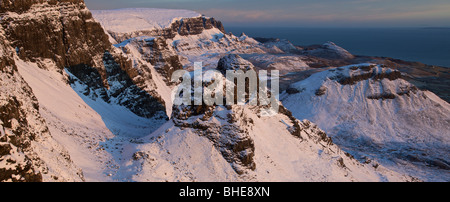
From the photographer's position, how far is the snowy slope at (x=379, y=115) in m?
55.7

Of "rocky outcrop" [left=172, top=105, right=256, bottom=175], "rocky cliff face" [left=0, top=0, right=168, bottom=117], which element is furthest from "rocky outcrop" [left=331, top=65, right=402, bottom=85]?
"rocky outcrop" [left=172, top=105, right=256, bottom=175]

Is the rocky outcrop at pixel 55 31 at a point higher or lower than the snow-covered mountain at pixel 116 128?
higher

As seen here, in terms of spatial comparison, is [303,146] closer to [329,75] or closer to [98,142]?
[98,142]

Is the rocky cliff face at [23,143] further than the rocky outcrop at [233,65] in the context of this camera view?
No

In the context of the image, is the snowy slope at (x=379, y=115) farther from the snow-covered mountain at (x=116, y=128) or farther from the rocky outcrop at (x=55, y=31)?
the rocky outcrop at (x=55, y=31)

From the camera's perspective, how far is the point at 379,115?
71875 millimetres

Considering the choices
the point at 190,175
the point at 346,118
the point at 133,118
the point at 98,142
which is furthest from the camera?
the point at 346,118

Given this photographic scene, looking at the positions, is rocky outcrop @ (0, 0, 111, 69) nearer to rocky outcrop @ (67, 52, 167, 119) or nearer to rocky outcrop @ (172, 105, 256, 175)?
rocky outcrop @ (67, 52, 167, 119)

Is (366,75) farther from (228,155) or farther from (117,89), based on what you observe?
(117,89)

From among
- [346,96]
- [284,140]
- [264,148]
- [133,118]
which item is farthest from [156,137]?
[346,96]

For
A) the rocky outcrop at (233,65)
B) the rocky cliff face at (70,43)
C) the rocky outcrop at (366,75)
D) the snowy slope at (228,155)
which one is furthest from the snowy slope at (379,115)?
the rocky cliff face at (70,43)

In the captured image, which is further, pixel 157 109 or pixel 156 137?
pixel 157 109

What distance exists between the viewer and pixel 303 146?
117 feet

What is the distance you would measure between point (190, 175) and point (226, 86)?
462 inches
